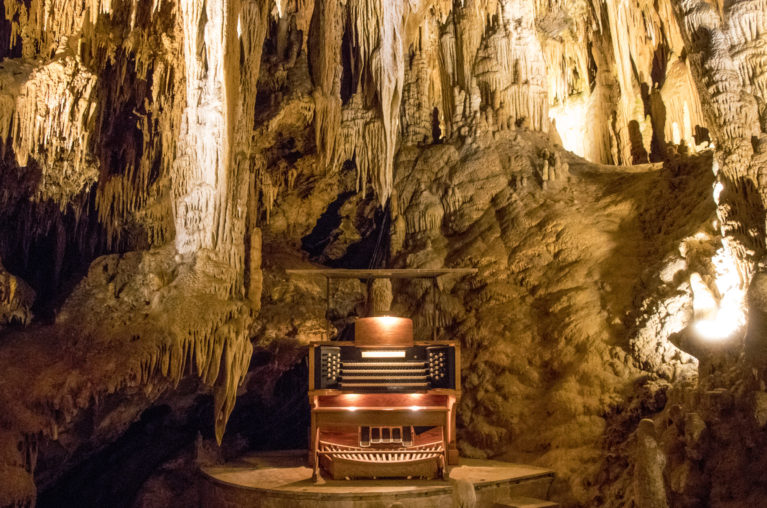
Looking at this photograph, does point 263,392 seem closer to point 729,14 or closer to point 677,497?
point 677,497

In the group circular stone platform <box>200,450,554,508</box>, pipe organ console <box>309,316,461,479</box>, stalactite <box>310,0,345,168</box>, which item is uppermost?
stalactite <box>310,0,345,168</box>

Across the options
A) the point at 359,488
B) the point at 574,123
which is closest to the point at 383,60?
the point at 574,123

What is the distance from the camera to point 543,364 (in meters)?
9.45

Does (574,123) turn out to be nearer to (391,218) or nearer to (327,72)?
(391,218)

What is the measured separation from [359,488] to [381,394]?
3.96ft

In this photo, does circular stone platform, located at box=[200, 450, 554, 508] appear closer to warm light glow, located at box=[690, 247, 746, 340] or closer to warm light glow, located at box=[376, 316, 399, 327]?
warm light glow, located at box=[376, 316, 399, 327]

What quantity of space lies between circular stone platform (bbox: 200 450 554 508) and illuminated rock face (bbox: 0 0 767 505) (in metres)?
0.65

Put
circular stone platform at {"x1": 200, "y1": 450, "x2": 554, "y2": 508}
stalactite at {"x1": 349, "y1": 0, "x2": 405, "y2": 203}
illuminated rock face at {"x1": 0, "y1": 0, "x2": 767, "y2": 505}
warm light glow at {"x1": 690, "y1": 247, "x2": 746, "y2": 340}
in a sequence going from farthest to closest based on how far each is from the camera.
Result: stalactite at {"x1": 349, "y1": 0, "x2": 405, "y2": 203}, illuminated rock face at {"x1": 0, "y1": 0, "x2": 767, "y2": 505}, warm light glow at {"x1": 690, "y1": 247, "x2": 746, "y2": 340}, circular stone platform at {"x1": 200, "y1": 450, "x2": 554, "y2": 508}

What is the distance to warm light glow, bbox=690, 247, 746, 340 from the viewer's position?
280 inches

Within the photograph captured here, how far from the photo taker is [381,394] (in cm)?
761

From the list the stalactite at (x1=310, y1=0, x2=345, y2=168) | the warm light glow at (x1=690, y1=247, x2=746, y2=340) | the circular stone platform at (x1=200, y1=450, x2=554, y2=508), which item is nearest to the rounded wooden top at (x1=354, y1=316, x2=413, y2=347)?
the circular stone platform at (x1=200, y1=450, x2=554, y2=508)

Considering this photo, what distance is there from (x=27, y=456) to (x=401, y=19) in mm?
9518

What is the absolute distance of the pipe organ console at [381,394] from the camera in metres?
7.32

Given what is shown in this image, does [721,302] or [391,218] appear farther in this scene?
[391,218]
